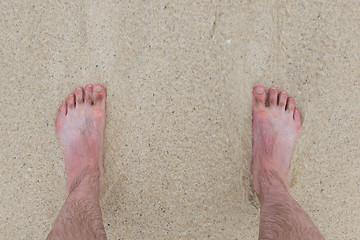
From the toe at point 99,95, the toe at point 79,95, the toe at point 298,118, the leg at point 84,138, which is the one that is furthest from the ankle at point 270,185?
the toe at point 79,95

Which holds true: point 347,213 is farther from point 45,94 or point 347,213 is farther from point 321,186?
point 45,94

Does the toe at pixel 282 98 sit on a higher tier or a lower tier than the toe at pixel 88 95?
higher

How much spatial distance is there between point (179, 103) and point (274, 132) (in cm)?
63

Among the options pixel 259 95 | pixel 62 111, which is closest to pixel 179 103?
pixel 259 95

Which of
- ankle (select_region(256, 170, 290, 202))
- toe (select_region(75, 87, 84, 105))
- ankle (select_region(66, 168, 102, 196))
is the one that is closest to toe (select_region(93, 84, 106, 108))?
toe (select_region(75, 87, 84, 105))

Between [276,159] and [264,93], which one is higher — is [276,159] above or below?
below

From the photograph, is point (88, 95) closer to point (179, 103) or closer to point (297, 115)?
point (179, 103)

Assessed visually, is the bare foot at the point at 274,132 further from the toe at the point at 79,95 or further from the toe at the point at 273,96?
the toe at the point at 79,95

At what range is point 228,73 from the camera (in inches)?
65.8

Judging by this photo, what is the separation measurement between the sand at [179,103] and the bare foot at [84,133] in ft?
0.16

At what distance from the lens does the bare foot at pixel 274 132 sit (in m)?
1.72

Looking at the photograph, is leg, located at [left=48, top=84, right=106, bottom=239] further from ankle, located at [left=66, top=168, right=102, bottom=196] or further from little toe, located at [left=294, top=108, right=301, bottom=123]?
little toe, located at [left=294, top=108, right=301, bottom=123]

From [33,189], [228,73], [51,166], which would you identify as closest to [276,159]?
[228,73]

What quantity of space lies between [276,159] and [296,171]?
0.15 metres
